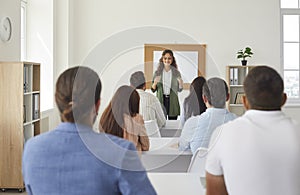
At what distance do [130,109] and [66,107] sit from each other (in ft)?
4.34

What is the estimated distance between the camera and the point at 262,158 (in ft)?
5.15

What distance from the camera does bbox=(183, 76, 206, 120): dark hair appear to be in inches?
156

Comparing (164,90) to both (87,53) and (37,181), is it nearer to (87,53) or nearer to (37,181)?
(87,53)

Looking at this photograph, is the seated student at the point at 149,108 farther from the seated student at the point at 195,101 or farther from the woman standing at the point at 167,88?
the woman standing at the point at 167,88

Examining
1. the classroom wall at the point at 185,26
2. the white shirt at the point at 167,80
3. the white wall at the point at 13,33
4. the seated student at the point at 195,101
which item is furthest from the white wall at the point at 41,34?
the seated student at the point at 195,101

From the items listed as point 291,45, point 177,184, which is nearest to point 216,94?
point 177,184

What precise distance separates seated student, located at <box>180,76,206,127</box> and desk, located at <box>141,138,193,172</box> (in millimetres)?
648

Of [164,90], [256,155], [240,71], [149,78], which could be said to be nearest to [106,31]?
[149,78]

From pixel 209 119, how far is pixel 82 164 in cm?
181

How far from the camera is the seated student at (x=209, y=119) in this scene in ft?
9.95

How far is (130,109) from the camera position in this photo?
2.69 m


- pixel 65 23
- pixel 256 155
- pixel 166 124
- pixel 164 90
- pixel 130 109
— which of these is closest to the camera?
pixel 256 155

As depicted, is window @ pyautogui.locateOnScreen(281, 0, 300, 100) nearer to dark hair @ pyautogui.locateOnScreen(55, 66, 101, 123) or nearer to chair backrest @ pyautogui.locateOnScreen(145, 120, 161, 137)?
chair backrest @ pyautogui.locateOnScreen(145, 120, 161, 137)

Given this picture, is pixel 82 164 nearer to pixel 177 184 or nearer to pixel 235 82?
pixel 177 184
